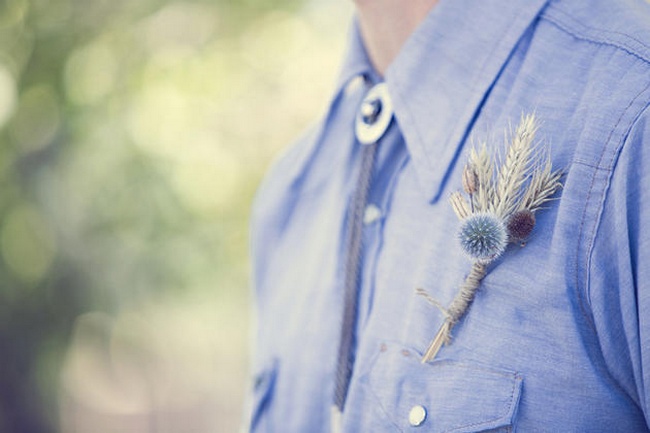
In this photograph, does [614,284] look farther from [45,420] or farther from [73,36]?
[45,420]

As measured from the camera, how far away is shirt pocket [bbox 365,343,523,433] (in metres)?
0.90

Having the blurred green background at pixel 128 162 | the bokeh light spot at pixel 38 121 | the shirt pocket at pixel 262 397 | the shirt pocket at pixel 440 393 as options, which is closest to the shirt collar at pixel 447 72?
the shirt pocket at pixel 440 393

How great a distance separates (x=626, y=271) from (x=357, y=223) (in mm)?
477

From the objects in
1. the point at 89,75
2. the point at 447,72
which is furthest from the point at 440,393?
the point at 89,75

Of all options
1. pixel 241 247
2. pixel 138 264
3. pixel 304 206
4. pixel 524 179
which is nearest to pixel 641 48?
pixel 524 179

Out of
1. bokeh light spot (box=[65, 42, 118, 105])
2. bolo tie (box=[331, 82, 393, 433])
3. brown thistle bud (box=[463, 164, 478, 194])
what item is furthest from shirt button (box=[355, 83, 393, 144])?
bokeh light spot (box=[65, 42, 118, 105])

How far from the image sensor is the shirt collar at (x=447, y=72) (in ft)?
3.40

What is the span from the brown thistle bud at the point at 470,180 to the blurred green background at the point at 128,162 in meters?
2.19

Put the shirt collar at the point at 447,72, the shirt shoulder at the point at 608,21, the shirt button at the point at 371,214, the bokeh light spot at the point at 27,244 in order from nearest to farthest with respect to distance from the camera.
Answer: the shirt shoulder at the point at 608,21 → the shirt collar at the point at 447,72 → the shirt button at the point at 371,214 → the bokeh light spot at the point at 27,244

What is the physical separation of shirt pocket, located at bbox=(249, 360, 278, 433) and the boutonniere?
1.56 ft

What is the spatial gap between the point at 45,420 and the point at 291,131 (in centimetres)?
176

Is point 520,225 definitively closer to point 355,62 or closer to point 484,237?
point 484,237

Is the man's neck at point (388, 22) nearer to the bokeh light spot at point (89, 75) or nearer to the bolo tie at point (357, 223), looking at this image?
the bolo tie at point (357, 223)

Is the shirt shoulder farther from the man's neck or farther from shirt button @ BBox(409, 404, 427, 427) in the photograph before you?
shirt button @ BBox(409, 404, 427, 427)
